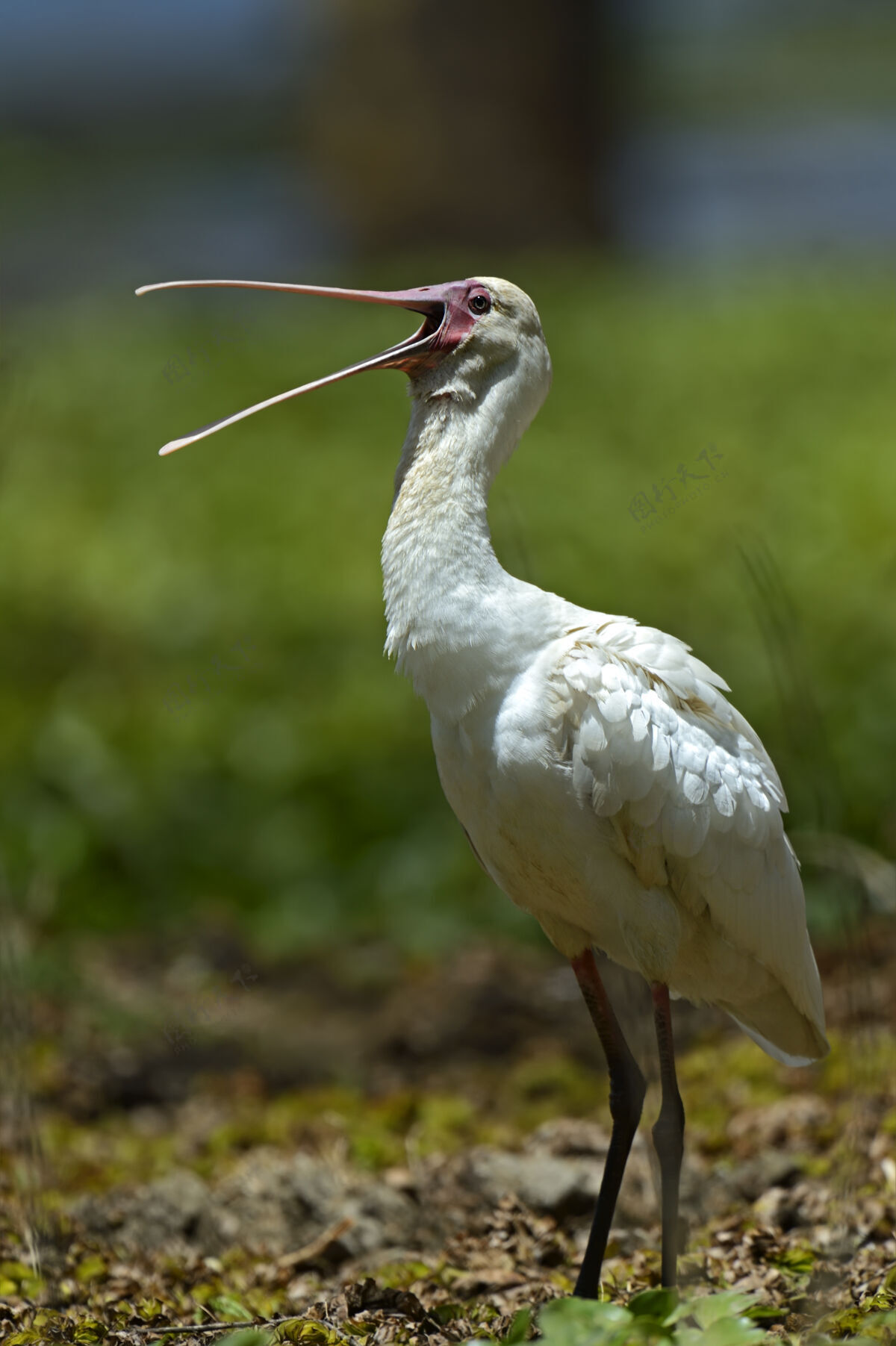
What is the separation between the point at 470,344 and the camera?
317 centimetres

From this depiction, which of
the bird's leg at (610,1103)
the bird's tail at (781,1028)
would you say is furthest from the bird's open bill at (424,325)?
the bird's tail at (781,1028)

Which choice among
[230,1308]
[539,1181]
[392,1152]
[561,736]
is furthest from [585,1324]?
[392,1152]

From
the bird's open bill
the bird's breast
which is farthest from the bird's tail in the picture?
the bird's open bill

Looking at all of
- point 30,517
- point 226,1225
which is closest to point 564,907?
point 226,1225

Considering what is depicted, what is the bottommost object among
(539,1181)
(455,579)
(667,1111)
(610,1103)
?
(539,1181)

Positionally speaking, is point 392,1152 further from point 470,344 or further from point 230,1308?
point 470,344

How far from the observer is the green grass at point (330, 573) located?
615 cm

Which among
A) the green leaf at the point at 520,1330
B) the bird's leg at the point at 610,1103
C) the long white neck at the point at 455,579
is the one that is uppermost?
the long white neck at the point at 455,579

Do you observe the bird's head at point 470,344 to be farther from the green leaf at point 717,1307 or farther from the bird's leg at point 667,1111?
the green leaf at point 717,1307

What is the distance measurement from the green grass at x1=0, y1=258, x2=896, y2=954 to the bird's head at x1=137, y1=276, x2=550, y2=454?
48 cm

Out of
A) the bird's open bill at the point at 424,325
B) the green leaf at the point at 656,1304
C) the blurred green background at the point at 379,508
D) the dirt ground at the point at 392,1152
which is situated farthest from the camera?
the blurred green background at the point at 379,508

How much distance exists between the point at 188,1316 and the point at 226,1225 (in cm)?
59

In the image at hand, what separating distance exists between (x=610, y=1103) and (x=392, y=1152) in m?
1.31

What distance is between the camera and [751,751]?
320 centimetres
